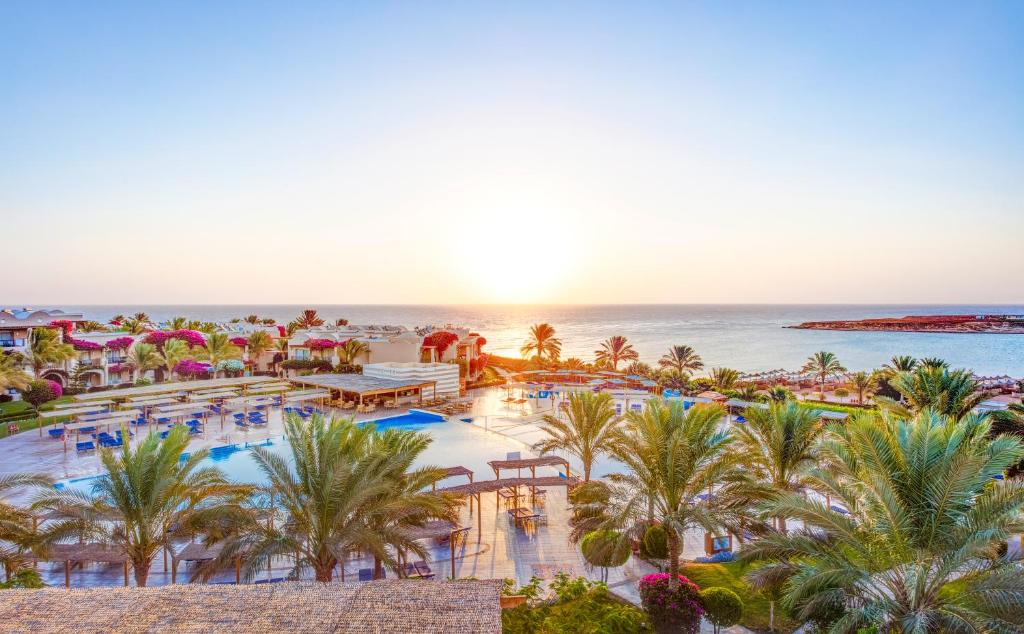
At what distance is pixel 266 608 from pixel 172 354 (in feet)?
98.7

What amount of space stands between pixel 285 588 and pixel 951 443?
28.8ft

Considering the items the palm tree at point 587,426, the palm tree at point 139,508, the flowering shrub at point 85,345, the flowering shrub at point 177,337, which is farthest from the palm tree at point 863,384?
the flowering shrub at point 85,345

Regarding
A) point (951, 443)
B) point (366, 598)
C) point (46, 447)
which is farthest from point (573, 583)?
point (46, 447)

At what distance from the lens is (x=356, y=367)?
32844 millimetres

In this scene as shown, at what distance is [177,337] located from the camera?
33156mm

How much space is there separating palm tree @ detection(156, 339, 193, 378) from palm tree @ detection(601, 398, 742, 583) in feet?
95.4

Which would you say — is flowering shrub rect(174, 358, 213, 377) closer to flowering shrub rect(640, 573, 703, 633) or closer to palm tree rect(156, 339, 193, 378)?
palm tree rect(156, 339, 193, 378)

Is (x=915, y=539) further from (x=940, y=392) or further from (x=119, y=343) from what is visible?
(x=119, y=343)

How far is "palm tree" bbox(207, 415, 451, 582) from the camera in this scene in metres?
8.41

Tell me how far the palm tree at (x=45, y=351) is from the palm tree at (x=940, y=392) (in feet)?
120

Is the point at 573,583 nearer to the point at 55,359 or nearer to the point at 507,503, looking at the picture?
the point at 507,503

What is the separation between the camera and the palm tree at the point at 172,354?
30.6 meters

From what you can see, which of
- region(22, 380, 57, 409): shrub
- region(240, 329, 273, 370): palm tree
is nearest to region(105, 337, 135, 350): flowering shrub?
region(22, 380, 57, 409): shrub

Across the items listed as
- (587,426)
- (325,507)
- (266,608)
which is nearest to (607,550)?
(587,426)
